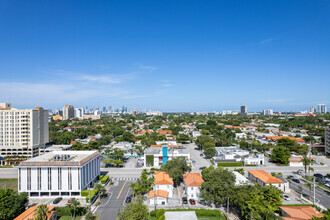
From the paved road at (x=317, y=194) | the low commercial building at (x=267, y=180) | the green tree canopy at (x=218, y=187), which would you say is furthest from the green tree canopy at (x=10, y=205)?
the paved road at (x=317, y=194)

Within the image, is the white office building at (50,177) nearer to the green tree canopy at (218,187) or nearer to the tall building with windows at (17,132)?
the green tree canopy at (218,187)

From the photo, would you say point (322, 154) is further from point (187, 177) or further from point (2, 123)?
point (2, 123)

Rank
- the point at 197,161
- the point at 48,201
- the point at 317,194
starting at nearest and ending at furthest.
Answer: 1. the point at 48,201
2. the point at 317,194
3. the point at 197,161

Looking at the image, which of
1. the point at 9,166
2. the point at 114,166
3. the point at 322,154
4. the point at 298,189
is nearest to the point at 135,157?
the point at 114,166

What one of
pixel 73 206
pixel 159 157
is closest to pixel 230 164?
pixel 159 157

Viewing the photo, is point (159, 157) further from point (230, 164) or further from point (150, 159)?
point (230, 164)
